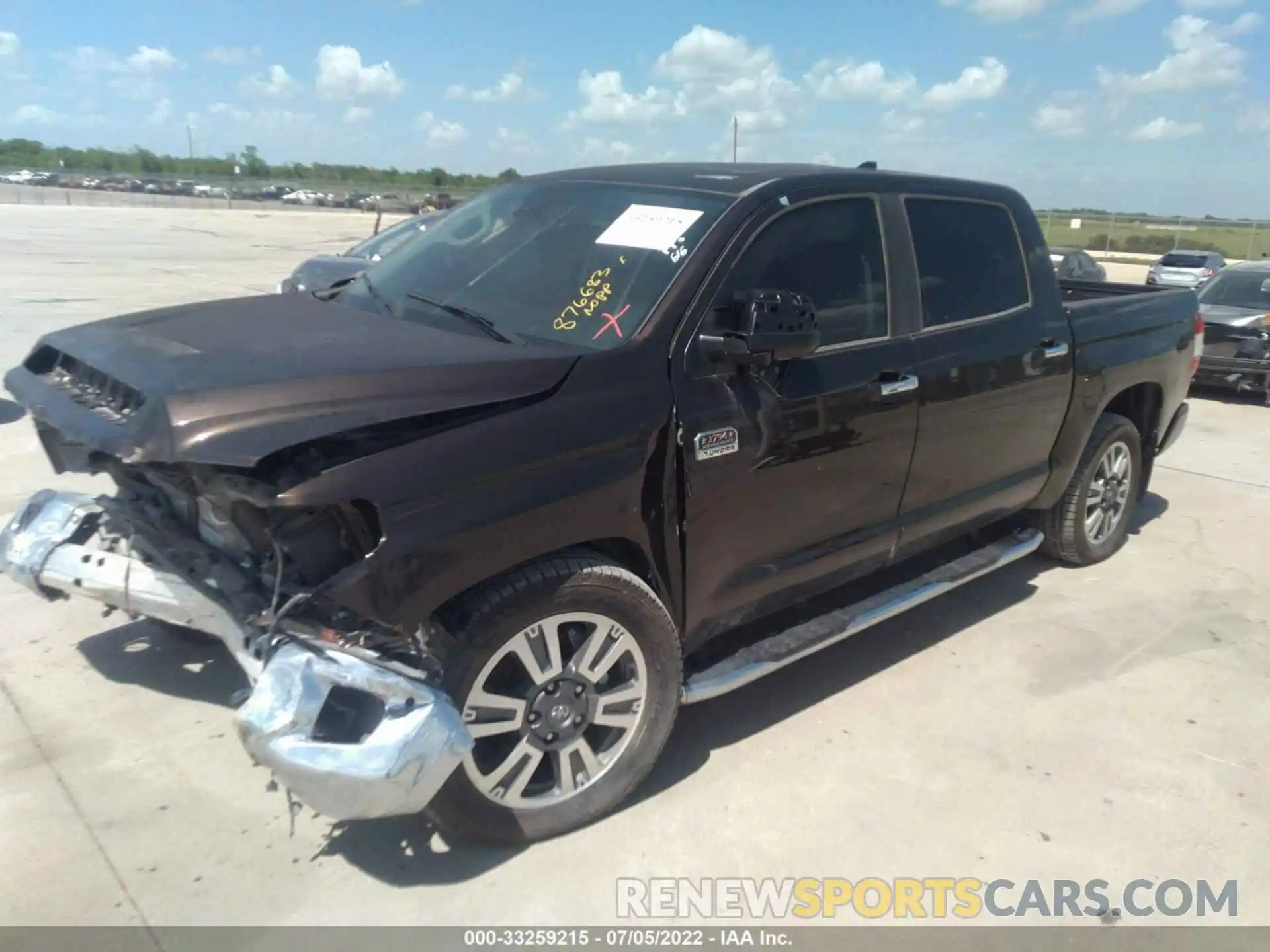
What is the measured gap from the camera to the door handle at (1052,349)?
465 cm

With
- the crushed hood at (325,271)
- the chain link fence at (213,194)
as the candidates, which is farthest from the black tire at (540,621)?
the chain link fence at (213,194)

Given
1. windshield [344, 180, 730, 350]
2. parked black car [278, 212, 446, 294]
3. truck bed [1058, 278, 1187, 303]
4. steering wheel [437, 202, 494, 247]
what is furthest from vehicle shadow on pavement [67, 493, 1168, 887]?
parked black car [278, 212, 446, 294]

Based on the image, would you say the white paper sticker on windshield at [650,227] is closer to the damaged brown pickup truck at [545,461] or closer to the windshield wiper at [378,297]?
the damaged brown pickup truck at [545,461]

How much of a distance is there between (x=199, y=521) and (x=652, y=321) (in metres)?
1.55

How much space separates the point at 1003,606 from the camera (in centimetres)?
510

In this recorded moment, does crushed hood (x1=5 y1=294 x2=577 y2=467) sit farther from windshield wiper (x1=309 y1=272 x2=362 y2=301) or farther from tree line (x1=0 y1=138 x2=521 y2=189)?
tree line (x1=0 y1=138 x2=521 y2=189)

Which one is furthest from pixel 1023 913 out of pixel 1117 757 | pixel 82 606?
pixel 82 606

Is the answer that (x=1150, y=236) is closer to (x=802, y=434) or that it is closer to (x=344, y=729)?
(x=802, y=434)

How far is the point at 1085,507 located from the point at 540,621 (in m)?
3.63

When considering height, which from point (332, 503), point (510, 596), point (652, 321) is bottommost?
point (510, 596)

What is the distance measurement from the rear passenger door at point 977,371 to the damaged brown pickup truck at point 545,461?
Answer: 18 mm

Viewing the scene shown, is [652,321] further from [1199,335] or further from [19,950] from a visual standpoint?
[1199,335]

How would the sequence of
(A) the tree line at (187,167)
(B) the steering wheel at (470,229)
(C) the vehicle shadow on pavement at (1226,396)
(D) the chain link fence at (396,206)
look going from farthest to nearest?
(A) the tree line at (187,167) < (D) the chain link fence at (396,206) < (C) the vehicle shadow on pavement at (1226,396) < (B) the steering wheel at (470,229)

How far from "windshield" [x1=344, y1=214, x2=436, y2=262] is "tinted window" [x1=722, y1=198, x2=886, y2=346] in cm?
746
